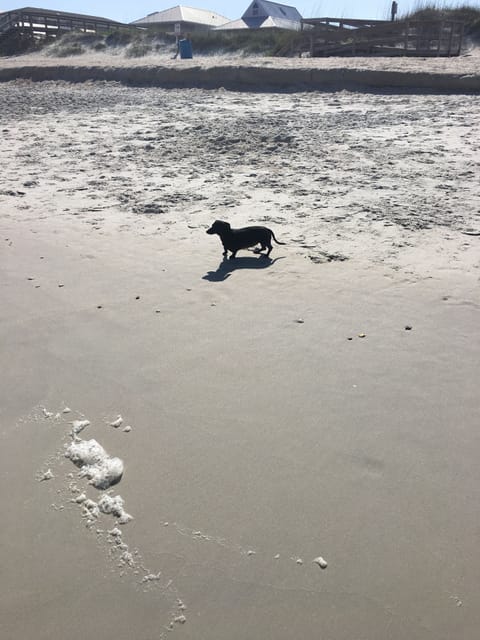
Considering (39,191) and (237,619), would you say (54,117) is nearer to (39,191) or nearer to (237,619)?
(39,191)

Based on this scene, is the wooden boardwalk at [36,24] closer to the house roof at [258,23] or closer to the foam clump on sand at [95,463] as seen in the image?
the house roof at [258,23]

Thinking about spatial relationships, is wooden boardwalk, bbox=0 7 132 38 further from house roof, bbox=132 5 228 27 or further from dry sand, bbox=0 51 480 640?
dry sand, bbox=0 51 480 640

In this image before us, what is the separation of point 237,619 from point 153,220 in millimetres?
4967

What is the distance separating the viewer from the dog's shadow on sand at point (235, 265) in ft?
16.1

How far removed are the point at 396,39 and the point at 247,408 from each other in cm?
1722

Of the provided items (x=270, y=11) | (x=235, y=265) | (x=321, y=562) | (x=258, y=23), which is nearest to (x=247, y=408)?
(x=321, y=562)

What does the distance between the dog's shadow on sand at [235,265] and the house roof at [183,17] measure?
39.3 meters

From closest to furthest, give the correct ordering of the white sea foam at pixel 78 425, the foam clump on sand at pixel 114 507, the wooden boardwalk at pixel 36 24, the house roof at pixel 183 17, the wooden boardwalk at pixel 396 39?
1. the foam clump on sand at pixel 114 507
2. the white sea foam at pixel 78 425
3. the wooden boardwalk at pixel 396 39
4. the wooden boardwalk at pixel 36 24
5. the house roof at pixel 183 17

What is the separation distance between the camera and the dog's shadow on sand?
491cm

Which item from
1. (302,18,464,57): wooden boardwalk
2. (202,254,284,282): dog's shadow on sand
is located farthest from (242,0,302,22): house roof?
(202,254,284,282): dog's shadow on sand

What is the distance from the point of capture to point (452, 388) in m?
3.30

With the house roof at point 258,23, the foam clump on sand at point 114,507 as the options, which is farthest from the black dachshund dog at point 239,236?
the house roof at point 258,23

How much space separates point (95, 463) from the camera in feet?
9.16

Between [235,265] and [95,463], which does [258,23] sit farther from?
[95,463]
